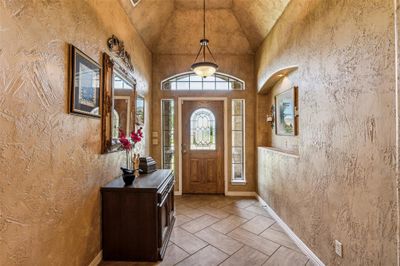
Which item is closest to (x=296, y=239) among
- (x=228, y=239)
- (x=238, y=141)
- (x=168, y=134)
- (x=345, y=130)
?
(x=228, y=239)

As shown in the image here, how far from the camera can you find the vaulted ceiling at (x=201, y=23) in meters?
3.33

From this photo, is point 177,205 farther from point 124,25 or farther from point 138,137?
point 124,25

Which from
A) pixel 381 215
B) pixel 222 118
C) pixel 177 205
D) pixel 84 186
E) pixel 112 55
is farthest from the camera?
pixel 222 118

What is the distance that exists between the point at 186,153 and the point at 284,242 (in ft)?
8.69

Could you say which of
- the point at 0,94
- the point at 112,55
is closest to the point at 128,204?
the point at 0,94

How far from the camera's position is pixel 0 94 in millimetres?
1142

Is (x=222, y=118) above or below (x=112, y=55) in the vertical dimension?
below

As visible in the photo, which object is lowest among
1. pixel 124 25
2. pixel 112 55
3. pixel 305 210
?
pixel 305 210

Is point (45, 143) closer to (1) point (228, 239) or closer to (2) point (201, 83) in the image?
(1) point (228, 239)

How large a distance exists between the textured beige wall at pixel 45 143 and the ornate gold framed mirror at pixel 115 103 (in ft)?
0.55

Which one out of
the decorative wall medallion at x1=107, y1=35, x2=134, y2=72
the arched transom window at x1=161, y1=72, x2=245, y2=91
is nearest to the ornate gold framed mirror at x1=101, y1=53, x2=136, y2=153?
the decorative wall medallion at x1=107, y1=35, x2=134, y2=72

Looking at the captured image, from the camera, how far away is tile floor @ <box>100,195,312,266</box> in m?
2.28

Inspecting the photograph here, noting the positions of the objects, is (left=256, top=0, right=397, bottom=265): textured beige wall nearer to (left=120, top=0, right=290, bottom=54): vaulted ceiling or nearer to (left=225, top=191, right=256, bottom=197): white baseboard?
(left=120, top=0, right=290, bottom=54): vaulted ceiling

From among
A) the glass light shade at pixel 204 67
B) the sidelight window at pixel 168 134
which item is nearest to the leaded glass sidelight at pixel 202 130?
the sidelight window at pixel 168 134
